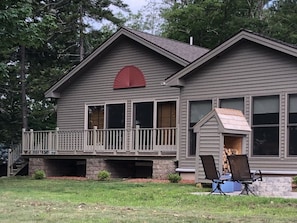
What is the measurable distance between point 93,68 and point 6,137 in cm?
1000

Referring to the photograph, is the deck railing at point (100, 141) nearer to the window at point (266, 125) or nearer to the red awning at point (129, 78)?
the red awning at point (129, 78)

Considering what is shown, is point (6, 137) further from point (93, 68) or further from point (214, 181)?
point (214, 181)

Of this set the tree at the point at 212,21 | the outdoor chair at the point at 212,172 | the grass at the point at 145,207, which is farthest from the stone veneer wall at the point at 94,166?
the tree at the point at 212,21

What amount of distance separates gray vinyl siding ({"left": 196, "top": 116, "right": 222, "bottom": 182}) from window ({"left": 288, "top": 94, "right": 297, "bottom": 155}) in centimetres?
257

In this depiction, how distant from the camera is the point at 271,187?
1256 cm

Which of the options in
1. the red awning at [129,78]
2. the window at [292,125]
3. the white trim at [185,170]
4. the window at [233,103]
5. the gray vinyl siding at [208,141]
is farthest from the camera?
the red awning at [129,78]

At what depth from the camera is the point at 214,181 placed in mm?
12680

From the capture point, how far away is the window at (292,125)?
15.8 meters

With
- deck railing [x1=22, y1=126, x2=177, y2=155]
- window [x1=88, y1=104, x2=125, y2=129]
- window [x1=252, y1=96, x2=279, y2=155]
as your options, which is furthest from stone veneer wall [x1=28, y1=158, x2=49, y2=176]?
window [x1=252, y1=96, x2=279, y2=155]

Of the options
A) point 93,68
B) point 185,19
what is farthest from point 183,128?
point 185,19

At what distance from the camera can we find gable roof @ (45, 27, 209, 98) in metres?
19.1

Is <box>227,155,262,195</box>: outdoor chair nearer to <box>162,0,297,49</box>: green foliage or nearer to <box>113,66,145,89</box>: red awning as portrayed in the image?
<box>113,66,145,89</box>: red awning

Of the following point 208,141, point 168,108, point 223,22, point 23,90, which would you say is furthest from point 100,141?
point 223,22

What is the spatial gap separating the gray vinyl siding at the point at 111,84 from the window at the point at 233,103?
216 cm
